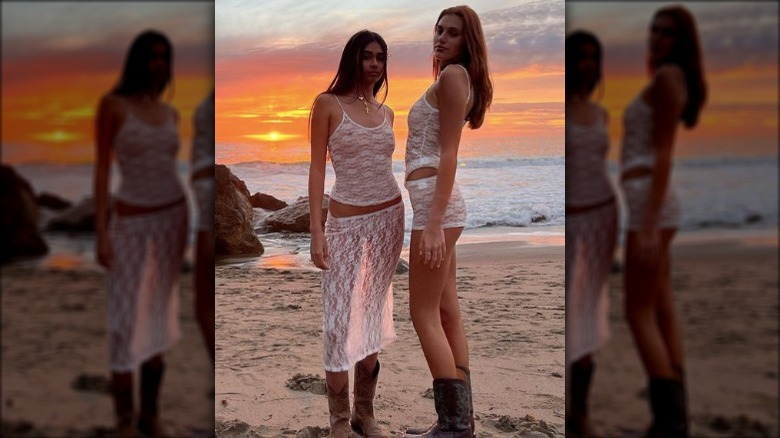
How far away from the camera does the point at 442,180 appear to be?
363cm

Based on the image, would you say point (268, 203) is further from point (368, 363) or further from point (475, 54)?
point (475, 54)

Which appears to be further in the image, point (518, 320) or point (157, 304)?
point (518, 320)

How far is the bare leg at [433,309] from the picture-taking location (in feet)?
12.4

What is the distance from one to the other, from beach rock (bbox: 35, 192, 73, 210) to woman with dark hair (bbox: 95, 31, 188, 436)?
0.06 m

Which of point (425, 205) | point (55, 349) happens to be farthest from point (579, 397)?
point (425, 205)

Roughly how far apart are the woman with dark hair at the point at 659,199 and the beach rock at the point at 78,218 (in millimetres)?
1009

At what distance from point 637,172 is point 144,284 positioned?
0.98 meters

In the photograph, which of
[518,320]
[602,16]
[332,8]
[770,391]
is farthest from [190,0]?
[518,320]

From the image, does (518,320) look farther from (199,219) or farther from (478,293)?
(199,219)

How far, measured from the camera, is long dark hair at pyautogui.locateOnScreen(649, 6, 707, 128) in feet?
5.58

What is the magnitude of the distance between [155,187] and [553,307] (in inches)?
254

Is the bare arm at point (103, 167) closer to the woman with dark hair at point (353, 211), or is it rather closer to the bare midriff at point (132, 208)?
the bare midriff at point (132, 208)

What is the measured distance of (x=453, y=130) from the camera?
3648 mm

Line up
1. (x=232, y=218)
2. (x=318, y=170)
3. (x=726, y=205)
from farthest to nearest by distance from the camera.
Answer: (x=232, y=218), (x=318, y=170), (x=726, y=205)
